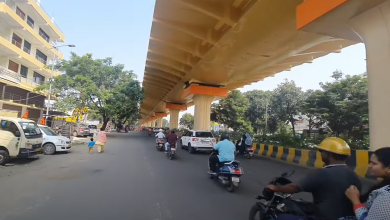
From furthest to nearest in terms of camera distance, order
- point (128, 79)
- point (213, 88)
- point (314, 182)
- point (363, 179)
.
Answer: point (128, 79)
point (213, 88)
point (363, 179)
point (314, 182)

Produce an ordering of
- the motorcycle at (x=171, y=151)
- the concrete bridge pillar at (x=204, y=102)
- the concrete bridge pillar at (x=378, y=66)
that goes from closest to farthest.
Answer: the concrete bridge pillar at (x=378, y=66)
the motorcycle at (x=171, y=151)
the concrete bridge pillar at (x=204, y=102)

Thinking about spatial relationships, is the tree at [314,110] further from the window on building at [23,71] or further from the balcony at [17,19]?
the window on building at [23,71]

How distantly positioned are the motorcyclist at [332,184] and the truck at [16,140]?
10.1 m

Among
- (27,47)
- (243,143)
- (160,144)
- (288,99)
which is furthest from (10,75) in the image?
(288,99)

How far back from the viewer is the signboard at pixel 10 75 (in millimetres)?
22781

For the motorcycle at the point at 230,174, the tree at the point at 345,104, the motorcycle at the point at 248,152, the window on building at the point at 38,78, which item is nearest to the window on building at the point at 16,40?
the window on building at the point at 38,78

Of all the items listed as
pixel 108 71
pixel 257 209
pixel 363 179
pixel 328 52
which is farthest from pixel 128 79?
pixel 257 209

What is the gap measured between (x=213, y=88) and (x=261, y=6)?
15.2 m

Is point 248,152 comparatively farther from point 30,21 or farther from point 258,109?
point 258,109

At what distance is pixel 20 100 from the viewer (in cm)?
2659

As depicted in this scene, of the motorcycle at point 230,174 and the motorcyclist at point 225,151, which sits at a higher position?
the motorcyclist at point 225,151

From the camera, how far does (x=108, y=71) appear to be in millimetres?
29438

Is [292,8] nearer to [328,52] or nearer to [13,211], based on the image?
[328,52]

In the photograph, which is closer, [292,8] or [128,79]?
[292,8]
